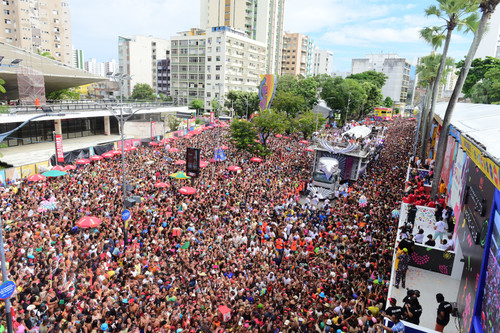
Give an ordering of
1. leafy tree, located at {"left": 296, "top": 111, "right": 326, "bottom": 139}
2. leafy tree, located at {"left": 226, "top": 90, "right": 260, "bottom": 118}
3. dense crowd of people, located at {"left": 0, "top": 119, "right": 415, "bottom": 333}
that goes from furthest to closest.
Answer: leafy tree, located at {"left": 226, "top": 90, "right": 260, "bottom": 118} → leafy tree, located at {"left": 296, "top": 111, "right": 326, "bottom": 139} → dense crowd of people, located at {"left": 0, "top": 119, "right": 415, "bottom": 333}

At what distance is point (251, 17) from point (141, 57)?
39631 mm

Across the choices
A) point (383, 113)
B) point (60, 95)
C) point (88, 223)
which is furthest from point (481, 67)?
point (60, 95)

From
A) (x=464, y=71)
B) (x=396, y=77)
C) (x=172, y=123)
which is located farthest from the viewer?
(x=396, y=77)

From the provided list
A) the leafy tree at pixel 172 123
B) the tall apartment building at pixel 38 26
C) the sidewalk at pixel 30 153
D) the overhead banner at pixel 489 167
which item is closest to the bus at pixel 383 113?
the leafy tree at pixel 172 123

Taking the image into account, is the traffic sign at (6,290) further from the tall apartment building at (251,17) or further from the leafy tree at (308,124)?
the tall apartment building at (251,17)

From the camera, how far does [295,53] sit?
364 feet

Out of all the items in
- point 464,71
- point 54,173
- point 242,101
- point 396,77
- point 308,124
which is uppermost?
point 396,77

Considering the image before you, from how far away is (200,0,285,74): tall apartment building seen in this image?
86312 mm

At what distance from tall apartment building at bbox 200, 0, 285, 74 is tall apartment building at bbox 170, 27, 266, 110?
958 cm

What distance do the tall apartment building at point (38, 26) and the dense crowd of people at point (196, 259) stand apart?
6550cm

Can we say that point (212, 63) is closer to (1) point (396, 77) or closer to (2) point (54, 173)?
(2) point (54, 173)

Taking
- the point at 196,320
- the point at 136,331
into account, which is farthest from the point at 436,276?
the point at 136,331

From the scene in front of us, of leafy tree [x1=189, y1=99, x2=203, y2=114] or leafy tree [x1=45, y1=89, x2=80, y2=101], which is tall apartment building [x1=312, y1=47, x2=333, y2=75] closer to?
leafy tree [x1=189, y1=99, x2=203, y2=114]

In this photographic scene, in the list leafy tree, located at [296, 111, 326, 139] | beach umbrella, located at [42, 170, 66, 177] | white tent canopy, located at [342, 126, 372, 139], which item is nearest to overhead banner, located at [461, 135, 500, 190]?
beach umbrella, located at [42, 170, 66, 177]
